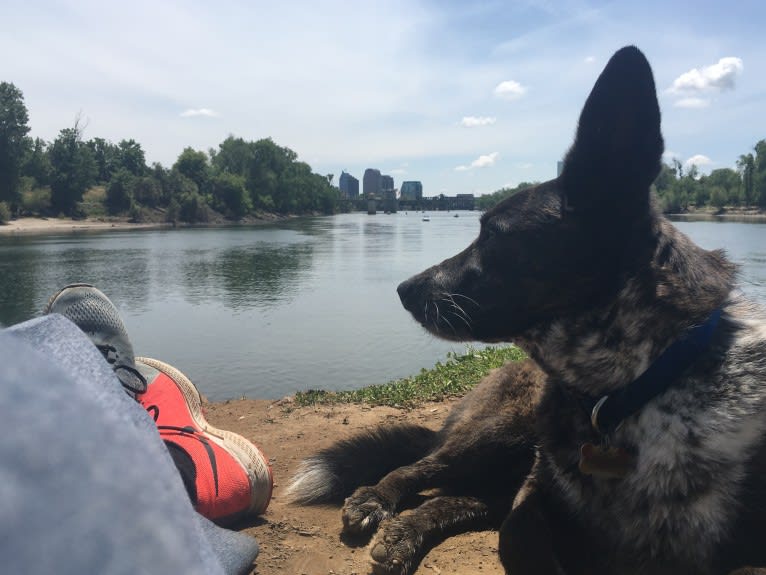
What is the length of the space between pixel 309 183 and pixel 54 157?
5366 centimetres

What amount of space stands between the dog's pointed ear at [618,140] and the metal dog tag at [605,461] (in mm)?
1056

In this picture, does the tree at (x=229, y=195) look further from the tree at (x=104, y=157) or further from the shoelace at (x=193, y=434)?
the shoelace at (x=193, y=434)

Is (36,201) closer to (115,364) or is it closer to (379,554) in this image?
(115,364)

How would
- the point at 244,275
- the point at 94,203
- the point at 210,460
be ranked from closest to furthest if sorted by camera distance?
the point at 210,460 → the point at 244,275 → the point at 94,203

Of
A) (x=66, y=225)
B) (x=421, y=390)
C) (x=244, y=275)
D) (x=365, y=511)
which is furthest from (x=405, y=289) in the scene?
(x=66, y=225)

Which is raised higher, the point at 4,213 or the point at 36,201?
the point at 36,201

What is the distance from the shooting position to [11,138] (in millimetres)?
66625

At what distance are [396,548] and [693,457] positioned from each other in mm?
1328

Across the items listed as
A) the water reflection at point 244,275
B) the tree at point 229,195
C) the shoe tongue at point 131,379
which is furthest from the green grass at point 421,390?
the tree at point 229,195

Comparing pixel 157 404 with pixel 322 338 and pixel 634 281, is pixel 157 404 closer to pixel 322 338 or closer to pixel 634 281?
pixel 634 281

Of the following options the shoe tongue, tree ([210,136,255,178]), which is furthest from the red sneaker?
tree ([210,136,255,178])

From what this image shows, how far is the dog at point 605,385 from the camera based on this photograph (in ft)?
Answer: 7.05

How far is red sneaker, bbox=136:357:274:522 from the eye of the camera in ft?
8.85

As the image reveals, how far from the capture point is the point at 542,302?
111 inches
